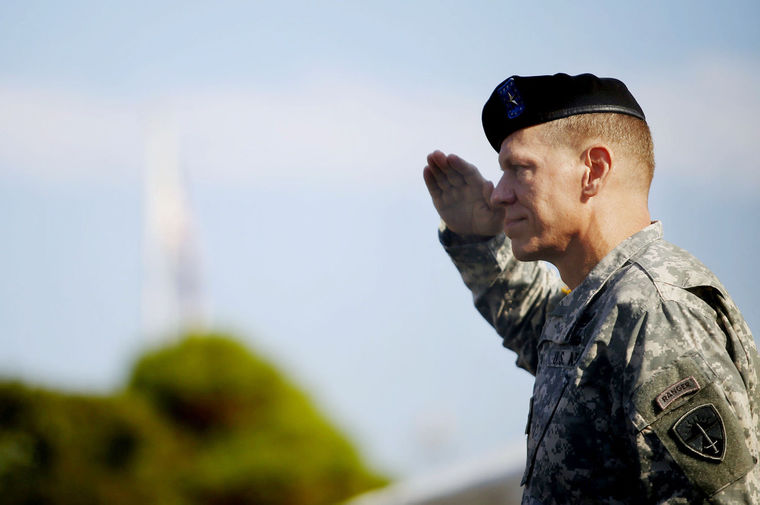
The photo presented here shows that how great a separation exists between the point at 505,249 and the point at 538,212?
0.80 m

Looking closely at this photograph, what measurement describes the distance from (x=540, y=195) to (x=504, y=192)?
0.14 meters

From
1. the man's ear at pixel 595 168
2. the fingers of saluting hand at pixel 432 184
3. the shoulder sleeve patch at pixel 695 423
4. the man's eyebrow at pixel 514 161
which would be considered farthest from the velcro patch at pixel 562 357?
the fingers of saluting hand at pixel 432 184

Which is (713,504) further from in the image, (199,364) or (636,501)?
(199,364)

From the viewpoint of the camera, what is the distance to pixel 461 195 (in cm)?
319

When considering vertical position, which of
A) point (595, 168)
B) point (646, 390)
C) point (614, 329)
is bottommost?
point (646, 390)

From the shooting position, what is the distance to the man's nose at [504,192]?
2.51 meters

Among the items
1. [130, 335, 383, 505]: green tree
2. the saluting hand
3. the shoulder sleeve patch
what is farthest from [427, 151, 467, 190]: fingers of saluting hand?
[130, 335, 383, 505]: green tree

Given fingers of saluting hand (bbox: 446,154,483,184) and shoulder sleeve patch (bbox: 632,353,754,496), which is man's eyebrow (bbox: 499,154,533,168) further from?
shoulder sleeve patch (bbox: 632,353,754,496)

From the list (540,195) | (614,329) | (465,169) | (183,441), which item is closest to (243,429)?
(183,441)

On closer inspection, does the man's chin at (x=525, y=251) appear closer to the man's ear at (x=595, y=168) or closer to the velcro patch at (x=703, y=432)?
the man's ear at (x=595, y=168)

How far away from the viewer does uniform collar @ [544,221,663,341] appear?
7.72 ft

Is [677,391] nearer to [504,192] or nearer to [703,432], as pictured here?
[703,432]


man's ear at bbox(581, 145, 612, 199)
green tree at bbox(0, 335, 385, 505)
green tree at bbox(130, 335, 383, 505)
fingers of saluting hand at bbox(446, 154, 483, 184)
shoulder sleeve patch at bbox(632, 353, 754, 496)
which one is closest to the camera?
shoulder sleeve patch at bbox(632, 353, 754, 496)

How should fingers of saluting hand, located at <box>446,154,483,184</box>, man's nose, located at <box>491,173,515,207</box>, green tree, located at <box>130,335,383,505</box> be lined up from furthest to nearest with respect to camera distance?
green tree, located at <box>130,335,383,505</box> → fingers of saluting hand, located at <box>446,154,483,184</box> → man's nose, located at <box>491,173,515,207</box>
